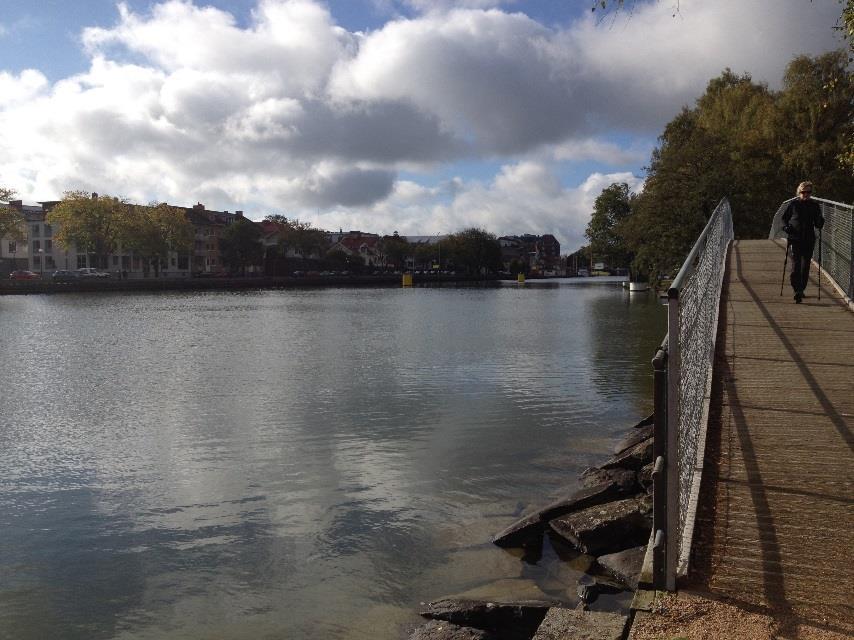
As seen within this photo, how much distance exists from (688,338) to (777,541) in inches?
72.0

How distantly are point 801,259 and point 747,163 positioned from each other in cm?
3803

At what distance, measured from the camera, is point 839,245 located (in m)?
16.3

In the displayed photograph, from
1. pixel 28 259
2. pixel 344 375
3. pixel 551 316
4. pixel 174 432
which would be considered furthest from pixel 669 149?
pixel 28 259

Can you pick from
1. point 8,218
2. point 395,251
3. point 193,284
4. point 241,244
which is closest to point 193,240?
point 241,244

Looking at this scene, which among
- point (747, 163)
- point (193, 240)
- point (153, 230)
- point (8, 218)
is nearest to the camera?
point (747, 163)

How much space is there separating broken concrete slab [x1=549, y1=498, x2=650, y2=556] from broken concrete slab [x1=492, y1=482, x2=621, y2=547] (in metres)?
0.36

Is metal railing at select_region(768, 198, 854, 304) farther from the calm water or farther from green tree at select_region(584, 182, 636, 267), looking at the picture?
green tree at select_region(584, 182, 636, 267)

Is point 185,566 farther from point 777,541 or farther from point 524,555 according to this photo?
point 777,541

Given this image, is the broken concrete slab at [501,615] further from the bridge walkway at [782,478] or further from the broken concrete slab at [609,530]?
the bridge walkway at [782,478]

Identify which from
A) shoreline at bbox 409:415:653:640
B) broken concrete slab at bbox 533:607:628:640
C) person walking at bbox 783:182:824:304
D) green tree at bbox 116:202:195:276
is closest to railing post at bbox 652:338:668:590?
shoreline at bbox 409:415:653:640

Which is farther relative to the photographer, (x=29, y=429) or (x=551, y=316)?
(x=551, y=316)

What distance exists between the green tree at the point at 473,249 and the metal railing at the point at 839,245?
148330mm

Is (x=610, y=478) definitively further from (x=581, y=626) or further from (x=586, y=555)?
(x=581, y=626)

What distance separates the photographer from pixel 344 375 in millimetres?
23141
